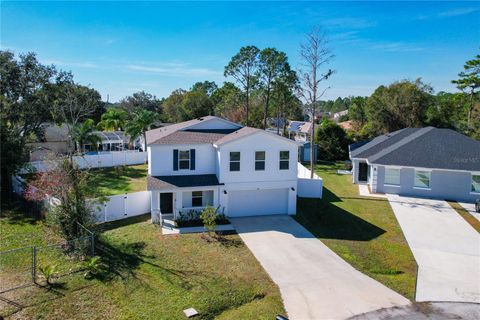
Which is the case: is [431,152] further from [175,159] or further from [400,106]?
[175,159]

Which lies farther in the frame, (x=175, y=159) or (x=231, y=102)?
(x=231, y=102)

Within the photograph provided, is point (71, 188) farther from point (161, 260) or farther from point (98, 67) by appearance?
point (98, 67)

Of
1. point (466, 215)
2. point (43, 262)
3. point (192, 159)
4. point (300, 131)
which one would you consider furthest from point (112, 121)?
point (466, 215)

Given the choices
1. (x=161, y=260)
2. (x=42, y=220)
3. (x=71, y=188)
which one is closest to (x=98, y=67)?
(x=42, y=220)

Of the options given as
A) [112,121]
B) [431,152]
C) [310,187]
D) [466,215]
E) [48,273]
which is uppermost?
[112,121]

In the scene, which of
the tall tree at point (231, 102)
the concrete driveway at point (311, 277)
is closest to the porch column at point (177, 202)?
the concrete driveway at point (311, 277)
